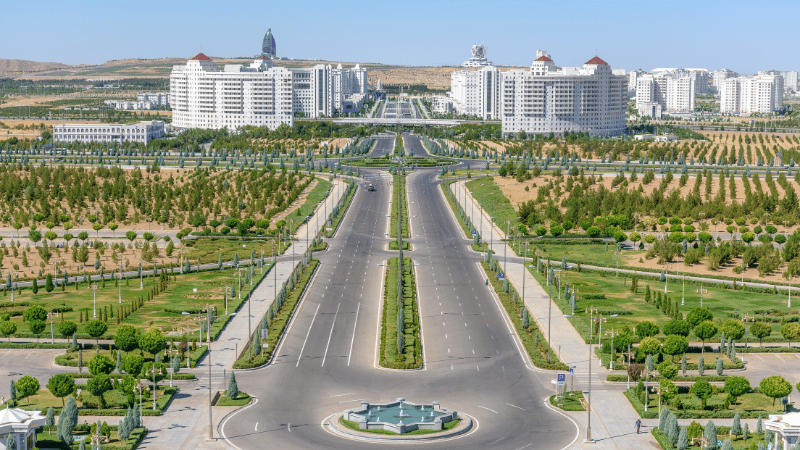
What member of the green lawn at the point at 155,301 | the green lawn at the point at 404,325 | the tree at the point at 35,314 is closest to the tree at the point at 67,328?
the green lawn at the point at 155,301

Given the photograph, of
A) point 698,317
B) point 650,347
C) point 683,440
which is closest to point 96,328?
point 650,347

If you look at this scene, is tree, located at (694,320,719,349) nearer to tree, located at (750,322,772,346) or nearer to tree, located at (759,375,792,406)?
tree, located at (750,322,772,346)

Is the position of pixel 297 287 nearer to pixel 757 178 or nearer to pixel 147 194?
pixel 147 194

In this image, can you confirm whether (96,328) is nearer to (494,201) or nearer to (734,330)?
(734,330)

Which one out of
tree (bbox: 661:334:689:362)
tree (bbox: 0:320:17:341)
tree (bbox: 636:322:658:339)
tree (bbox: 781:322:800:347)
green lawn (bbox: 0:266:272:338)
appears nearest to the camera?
tree (bbox: 661:334:689:362)

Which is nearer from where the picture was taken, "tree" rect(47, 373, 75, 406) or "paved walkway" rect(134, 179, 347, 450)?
"paved walkway" rect(134, 179, 347, 450)

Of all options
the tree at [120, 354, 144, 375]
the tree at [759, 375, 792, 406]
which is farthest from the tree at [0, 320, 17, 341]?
the tree at [759, 375, 792, 406]

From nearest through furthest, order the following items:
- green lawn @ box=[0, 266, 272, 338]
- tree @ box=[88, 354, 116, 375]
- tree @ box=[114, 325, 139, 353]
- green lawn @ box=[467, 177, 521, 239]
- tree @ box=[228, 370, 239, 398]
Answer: tree @ box=[228, 370, 239, 398]
tree @ box=[88, 354, 116, 375]
tree @ box=[114, 325, 139, 353]
green lawn @ box=[0, 266, 272, 338]
green lawn @ box=[467, 177, 521, 239]
